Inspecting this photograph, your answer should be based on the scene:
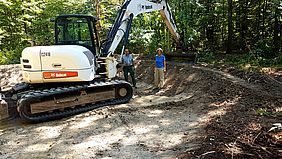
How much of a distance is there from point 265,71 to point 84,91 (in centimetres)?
725

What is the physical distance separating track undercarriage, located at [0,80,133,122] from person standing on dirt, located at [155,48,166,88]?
8.05 feet

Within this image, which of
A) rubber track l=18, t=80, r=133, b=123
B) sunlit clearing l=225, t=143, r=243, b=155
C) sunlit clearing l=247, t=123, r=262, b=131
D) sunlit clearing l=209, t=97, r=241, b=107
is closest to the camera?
sunlit clearing l=225, t=143, r=243, b=155

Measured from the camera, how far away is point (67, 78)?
335 inches

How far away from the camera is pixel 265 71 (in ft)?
39.4

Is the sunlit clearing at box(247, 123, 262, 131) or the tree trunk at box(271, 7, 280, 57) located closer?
the sunlit clearing at box(247, 123, 262, 131)

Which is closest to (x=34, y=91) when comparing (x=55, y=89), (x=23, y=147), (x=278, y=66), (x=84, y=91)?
(x=55, y=89)

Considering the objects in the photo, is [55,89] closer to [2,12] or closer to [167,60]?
[167,60]

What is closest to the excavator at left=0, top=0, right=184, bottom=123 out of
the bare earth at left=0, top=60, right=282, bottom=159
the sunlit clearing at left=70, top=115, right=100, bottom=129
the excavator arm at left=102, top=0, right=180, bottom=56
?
the excavator arm at left=102, top=0, right=180, bottom=56

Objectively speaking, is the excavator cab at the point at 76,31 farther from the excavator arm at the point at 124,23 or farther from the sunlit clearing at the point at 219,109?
the sunlit clearing at the point at 219,109

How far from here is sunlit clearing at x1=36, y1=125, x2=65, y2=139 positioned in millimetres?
6934

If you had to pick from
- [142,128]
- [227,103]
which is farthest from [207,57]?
[142,128]

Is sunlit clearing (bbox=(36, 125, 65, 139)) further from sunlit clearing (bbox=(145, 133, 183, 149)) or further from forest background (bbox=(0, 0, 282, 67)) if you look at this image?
forest background (bbox=(0, 0, 282, 67))

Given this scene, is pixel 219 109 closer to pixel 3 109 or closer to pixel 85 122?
pixel 85 122

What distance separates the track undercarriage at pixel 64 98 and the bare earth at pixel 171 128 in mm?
320
